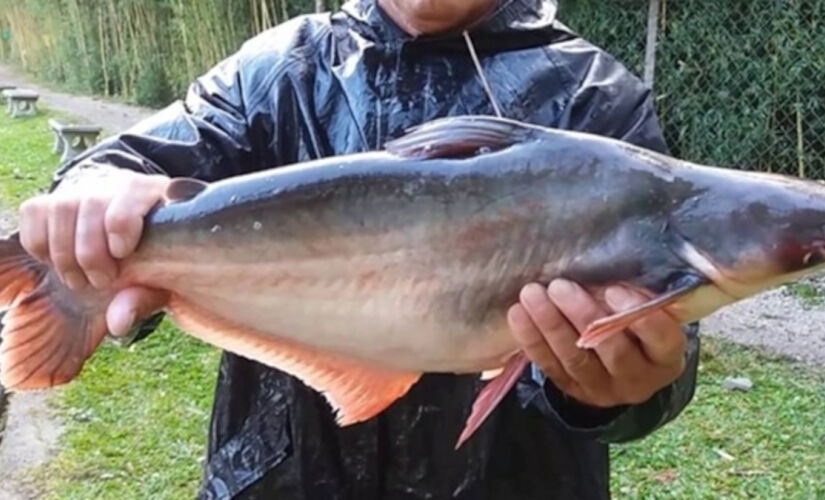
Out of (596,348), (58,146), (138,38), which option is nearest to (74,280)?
(596,348)

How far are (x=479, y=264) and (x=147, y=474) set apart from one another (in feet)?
11.2

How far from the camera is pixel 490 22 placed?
6.72 ft

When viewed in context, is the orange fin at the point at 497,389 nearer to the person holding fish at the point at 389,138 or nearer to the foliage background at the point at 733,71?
the person holding fish at the point at 389,138

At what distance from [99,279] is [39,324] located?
0.13m

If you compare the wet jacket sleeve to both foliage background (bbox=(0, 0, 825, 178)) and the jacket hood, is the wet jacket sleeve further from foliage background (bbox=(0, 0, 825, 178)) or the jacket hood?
foliage background (bbox=(0, 0, 825, 178))

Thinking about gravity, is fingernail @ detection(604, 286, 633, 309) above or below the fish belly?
above

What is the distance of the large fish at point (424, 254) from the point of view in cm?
150

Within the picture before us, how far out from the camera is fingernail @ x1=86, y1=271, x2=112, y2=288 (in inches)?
65.7

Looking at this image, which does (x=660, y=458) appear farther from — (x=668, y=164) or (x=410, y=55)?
(x=668, y=164)

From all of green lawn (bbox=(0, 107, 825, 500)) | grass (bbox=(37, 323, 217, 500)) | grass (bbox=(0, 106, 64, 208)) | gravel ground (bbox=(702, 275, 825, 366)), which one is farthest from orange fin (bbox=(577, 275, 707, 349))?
grass (bbox=(0, 106, 64, 208))

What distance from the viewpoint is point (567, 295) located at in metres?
1.50

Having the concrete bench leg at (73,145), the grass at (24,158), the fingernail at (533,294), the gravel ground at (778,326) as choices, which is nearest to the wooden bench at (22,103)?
the grass at (24,158)

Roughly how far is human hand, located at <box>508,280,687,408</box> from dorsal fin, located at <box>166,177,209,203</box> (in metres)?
0.49

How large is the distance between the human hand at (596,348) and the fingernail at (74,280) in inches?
24.8
